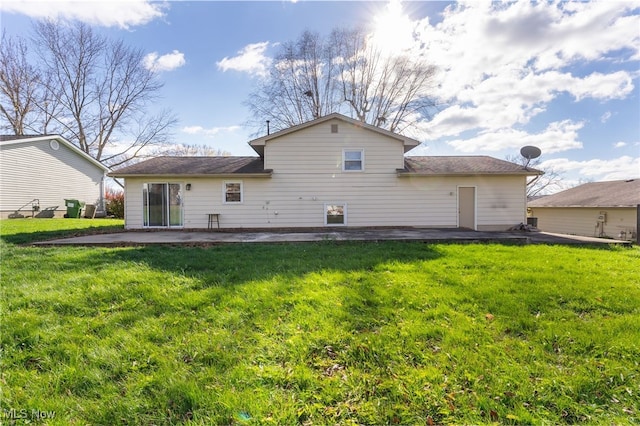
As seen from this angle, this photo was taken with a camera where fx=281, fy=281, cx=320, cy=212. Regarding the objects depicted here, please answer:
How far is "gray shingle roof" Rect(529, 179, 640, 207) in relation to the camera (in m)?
16.2

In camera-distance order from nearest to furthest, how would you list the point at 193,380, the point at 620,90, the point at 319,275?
the point at 193,380 < the point at 319,275 < the point at 620,90

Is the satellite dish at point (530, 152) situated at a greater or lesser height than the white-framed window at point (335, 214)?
greater

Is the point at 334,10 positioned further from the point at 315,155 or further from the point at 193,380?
the point at 193,380

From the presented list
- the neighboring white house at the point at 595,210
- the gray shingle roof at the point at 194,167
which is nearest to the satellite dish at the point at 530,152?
the neighboring white house at the point at 595,210

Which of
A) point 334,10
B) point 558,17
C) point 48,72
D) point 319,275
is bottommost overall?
point 319,275

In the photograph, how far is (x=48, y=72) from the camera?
24.5 meters

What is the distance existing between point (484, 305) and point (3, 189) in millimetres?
22745

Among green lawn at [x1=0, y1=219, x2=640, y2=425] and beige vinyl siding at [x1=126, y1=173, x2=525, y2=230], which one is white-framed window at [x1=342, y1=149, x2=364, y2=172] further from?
green lawn at [x1=0, y1=219, x2=640, y2=425]

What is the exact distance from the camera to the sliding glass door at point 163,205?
11.7 meters

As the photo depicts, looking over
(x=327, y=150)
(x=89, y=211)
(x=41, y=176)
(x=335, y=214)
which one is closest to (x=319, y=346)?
(x=335, y=214)

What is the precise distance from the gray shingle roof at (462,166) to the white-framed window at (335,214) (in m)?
2.97

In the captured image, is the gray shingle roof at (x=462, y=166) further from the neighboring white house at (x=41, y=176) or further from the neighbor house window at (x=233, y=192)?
the neighboring white house at (x=41, y=176)

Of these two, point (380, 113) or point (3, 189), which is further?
point (380, 113)

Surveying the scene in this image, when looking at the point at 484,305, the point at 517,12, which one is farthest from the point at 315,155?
the point at 484,305
